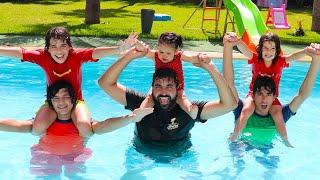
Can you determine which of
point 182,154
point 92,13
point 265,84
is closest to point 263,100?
point 265,84

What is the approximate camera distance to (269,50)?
21.5 ft

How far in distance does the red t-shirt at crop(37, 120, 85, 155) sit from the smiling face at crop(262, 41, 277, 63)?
8.23 feet

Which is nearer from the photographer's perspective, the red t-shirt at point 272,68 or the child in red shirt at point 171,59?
the child in red shirt at point 171,59

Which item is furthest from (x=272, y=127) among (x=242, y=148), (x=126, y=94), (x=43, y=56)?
(x=43, y=56)

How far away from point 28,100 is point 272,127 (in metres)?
4.20

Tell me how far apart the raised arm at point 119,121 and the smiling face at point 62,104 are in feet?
1.06

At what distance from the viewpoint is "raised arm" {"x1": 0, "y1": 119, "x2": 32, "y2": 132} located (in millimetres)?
5676

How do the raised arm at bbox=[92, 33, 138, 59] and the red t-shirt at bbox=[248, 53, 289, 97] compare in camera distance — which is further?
the red t-shirt at bbox=[248, 53, 289, 97]

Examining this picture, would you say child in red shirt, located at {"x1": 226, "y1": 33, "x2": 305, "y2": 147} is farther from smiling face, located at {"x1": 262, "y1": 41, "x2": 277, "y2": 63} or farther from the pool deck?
the pool deck

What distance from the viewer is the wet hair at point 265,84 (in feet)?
21.1

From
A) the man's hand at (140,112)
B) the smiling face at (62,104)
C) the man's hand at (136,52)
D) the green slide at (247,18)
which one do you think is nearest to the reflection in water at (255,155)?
the man's hand at (140,112)

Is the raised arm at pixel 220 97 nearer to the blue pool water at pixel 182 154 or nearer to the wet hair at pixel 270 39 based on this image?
the blue pool water at pixel 182 154

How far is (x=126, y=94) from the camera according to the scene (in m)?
6.04

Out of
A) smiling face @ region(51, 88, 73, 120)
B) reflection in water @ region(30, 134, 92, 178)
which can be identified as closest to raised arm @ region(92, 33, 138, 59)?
smiling face @ region(51, 88, 73, 120)
